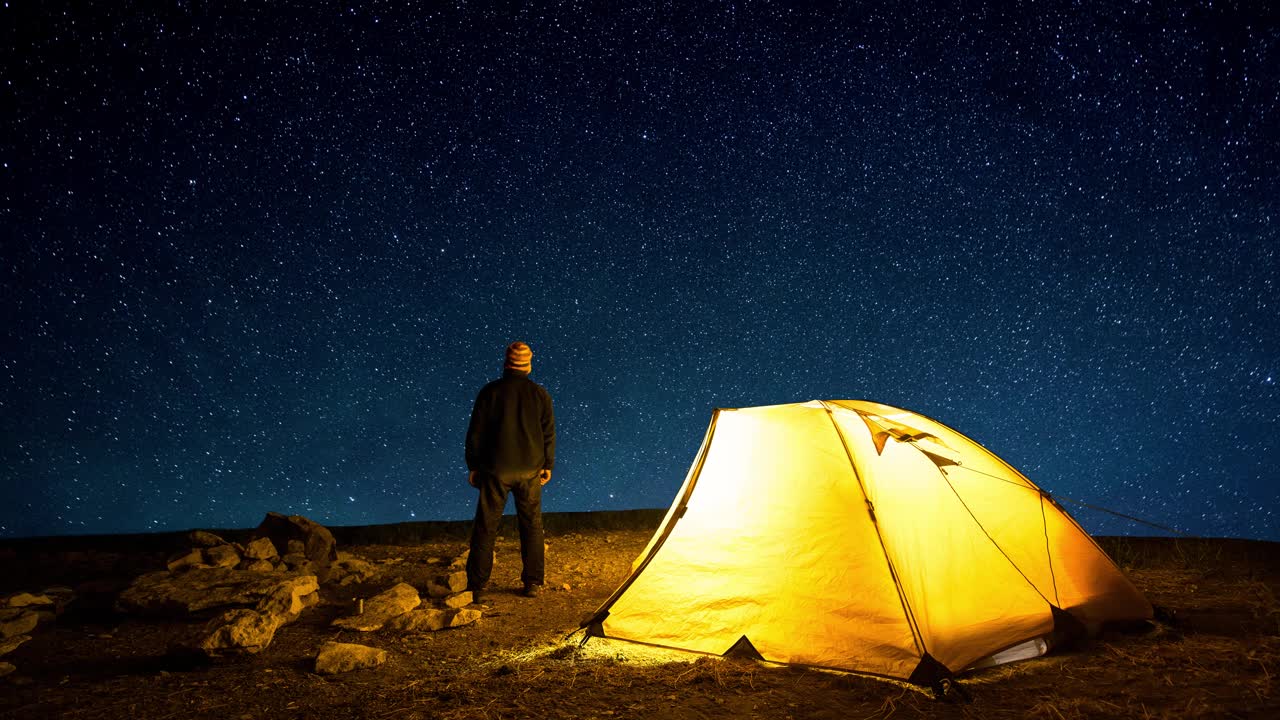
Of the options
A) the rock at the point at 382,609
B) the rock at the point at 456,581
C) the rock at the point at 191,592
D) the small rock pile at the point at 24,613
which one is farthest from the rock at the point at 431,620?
the small rock pile at the point at 24,613

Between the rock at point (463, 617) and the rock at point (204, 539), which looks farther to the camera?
the rock at point (204, 539)

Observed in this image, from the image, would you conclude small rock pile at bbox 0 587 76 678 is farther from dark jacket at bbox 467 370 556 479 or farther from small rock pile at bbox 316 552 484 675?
dark jacket at bbox 467 370 556 479

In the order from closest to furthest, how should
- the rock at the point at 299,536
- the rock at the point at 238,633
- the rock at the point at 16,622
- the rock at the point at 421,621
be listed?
the rock at the point at 238,633 < the rock at the point at 16,622 < the rock at the point at 421,621 < the rock at the point at 299,536

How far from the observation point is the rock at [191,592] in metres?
5.80

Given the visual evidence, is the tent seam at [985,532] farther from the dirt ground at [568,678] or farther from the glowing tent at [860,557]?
the dirt ground at [568,678]

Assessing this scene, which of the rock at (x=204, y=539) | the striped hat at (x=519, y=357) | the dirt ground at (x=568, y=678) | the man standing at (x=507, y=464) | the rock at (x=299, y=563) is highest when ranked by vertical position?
the striped hat at (x=519, y=357)

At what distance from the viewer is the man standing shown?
21.1 ft

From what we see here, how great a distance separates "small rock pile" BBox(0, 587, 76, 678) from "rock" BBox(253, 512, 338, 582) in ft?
7.06

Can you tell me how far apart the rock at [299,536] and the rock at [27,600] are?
7.53 feet

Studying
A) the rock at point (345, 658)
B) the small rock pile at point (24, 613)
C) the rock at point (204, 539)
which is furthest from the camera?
the rock at point (204, 539)

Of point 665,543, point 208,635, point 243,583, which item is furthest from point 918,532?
point 243,583

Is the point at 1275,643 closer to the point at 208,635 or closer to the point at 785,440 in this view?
the point at 785,440

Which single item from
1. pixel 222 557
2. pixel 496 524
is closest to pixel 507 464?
pixel 496 524

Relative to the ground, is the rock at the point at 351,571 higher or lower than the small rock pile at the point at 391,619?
higher
